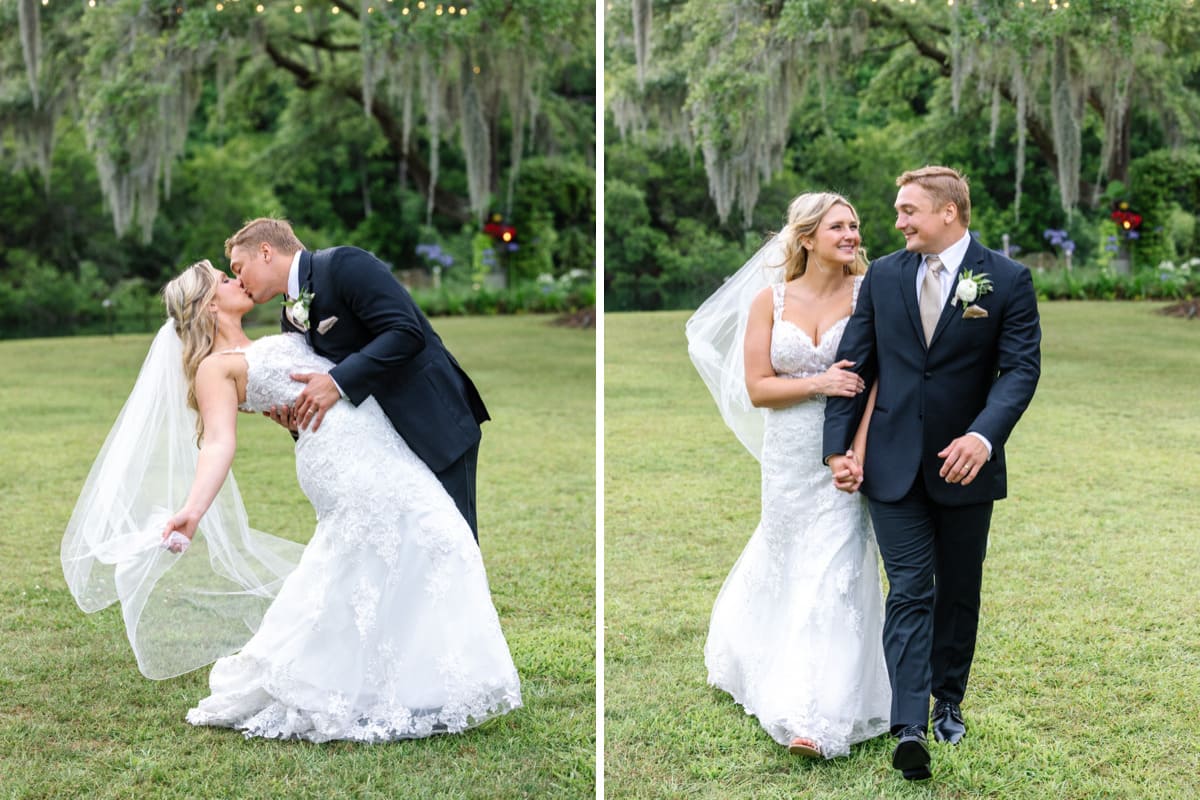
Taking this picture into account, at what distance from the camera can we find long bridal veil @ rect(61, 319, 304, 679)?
4.62m

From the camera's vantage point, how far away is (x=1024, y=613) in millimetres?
5953

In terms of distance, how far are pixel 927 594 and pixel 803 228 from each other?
1.23 metres

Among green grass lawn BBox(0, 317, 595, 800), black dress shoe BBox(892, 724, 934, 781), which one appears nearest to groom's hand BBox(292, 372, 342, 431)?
green grass lawn BBox(0, 317, 595, 800)

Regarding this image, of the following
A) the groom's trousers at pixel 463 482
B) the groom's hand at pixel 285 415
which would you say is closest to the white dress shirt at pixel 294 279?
the groom's hand at pixel 285 415

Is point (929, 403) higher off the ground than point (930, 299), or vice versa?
point (930, 299)

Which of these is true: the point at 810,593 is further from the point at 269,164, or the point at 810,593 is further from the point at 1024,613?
the point at 269,164

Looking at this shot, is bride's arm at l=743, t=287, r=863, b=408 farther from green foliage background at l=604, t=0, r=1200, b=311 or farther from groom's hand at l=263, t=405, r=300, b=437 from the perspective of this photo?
green foliage background at l=604, t=0, r=1200, b=311

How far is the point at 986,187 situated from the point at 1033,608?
13.5 meters

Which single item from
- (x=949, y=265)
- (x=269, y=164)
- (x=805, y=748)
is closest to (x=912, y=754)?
(x=805, y=748)

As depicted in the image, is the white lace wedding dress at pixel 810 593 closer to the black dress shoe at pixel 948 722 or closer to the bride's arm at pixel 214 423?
the black dress shoe at pixel 948 722

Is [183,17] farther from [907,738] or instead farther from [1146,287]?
[907,738]

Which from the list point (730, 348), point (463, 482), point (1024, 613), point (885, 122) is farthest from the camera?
point (885, 122)

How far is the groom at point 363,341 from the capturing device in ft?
14.1

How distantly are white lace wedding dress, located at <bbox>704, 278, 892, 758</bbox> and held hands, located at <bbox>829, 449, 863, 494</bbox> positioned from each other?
129 mm
